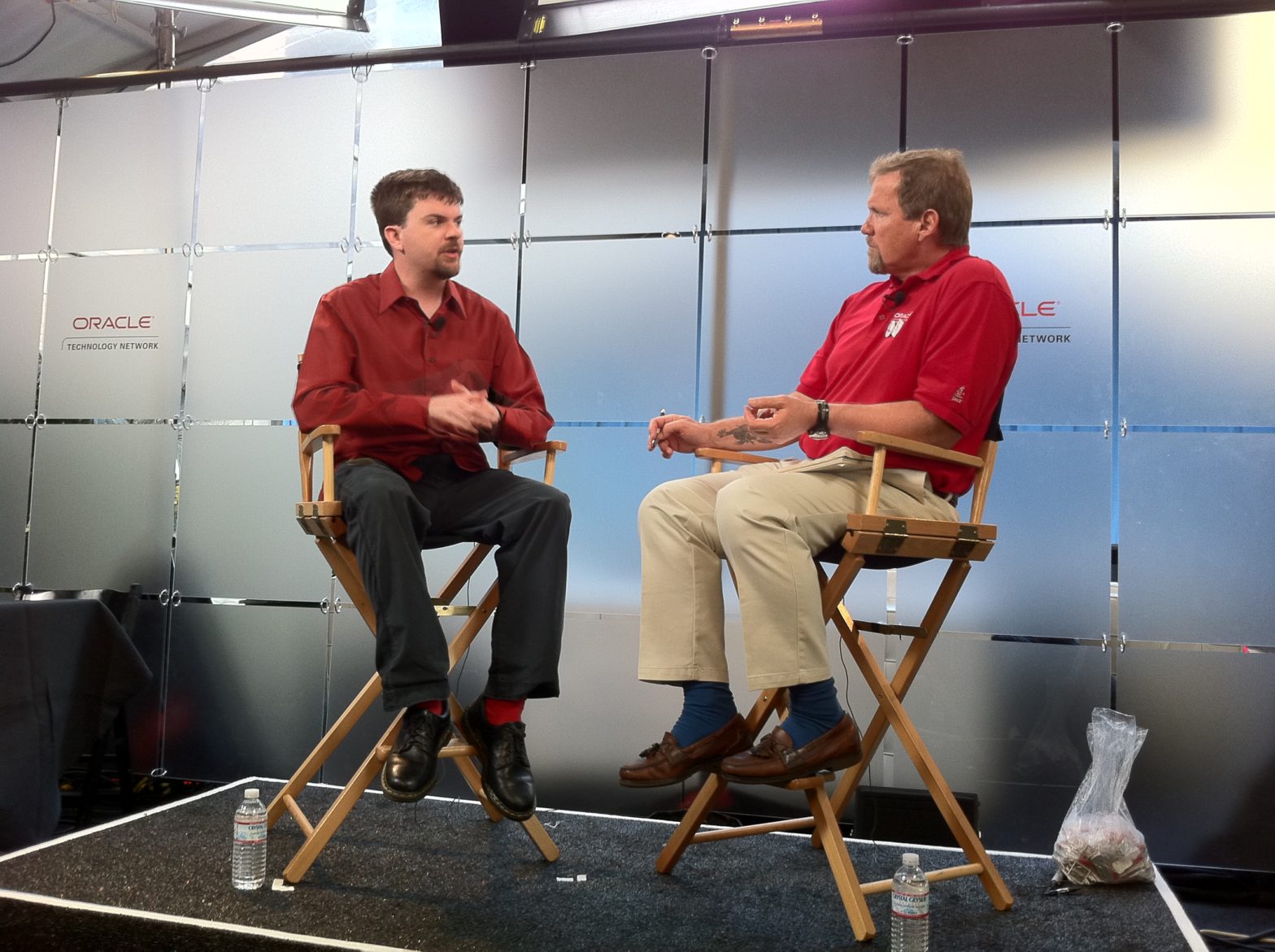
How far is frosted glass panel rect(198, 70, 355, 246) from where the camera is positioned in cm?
A: 404

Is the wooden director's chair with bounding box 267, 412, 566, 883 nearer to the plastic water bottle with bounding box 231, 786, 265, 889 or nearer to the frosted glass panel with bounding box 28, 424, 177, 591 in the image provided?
the plastic water bottle with bounding box 231, 786, 265, 889

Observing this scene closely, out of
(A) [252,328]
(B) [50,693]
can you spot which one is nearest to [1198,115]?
(A) [252,328]

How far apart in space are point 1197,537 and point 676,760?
2.10m

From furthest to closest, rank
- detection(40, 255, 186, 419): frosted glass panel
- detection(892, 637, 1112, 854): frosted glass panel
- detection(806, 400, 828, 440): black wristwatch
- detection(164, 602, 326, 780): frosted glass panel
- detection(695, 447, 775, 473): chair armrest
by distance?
detection(40, 255, 186, 419): frosted glass panel
detection(164, 602, 326, 780): frosted glass panel
detection(892, 637, 1112, 854): frosted glass panel
detection(695, 447, 775, 473): chair armrest
detection(806, 400, 828, 440): black wristwatch

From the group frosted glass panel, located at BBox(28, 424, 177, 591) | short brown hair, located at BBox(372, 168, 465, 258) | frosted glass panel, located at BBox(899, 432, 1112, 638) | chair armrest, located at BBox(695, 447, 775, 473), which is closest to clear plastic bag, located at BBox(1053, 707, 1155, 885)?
frosted glass panel, located at BBox(899, 432, 1112, 638)

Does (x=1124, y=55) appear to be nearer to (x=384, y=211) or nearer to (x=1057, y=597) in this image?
(x=1057, y=597)

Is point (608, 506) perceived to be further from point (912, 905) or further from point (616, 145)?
point (912, 905)

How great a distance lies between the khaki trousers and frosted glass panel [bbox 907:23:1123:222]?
1.72 metres

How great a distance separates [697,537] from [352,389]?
0.89m

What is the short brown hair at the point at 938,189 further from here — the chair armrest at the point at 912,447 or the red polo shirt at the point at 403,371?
the red polo shirt at the point at 403,371

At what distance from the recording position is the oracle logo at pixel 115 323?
414 centimetres

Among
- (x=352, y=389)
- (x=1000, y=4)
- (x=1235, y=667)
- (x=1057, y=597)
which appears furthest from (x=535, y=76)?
(x=1235, y=667)

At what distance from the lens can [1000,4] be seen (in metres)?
3.50

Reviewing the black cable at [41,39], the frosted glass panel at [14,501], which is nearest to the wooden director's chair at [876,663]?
the frosted glass panel at [14,501]
